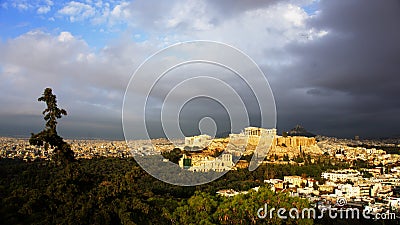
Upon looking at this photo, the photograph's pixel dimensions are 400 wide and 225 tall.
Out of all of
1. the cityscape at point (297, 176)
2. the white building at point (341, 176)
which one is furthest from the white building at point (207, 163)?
the white building at point (341, 176)

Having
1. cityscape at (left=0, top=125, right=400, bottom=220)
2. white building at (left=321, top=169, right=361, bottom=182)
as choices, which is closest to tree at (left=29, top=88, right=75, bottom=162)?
cityscape at (left=0, top=125, right=400, bottom=220)

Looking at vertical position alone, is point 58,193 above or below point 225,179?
above

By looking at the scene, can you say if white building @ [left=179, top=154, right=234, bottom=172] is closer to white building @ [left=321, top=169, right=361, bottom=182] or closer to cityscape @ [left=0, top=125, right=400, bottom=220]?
cityscape @ [left=0, top=125, right=400, bottom=220]

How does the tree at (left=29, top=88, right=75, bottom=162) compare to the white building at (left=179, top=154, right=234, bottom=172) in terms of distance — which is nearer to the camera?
the tree at (left=29, top=88, right=75, bottom=162)

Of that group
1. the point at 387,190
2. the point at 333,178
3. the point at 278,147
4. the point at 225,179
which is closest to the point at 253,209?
the point at 225,179

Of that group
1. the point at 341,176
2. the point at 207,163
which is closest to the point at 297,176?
the point at 341,176

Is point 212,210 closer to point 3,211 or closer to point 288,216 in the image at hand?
point 288,216

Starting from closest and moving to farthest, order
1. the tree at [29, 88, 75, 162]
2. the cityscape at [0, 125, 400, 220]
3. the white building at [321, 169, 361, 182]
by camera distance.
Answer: the tree at [29, 88, 75, 162] → the cityscape at [0, 125, 400, 220] → the white building at [321, 169, 361, 182]

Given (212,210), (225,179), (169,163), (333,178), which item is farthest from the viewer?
(333,178)

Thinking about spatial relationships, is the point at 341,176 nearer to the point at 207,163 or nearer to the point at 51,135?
the point at 207,163
